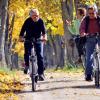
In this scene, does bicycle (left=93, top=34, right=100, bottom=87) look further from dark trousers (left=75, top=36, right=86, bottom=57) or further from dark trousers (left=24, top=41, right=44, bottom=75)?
dark trousers (left=24, top=41, right=44, bottom=75)

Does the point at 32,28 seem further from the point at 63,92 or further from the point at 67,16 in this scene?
the point at 67,16

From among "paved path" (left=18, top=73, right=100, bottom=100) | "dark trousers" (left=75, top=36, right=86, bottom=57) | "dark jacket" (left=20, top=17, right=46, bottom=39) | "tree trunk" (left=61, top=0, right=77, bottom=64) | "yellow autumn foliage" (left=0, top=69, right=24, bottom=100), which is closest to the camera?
"paved path" (left=18, top=73, right=100, bottom=100)

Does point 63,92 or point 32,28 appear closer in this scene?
point 63,92

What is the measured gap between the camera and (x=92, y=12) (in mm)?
13852

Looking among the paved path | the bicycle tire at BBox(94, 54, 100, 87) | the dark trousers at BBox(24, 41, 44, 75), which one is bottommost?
the paved path

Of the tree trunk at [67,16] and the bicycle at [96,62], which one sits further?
the tree trunk at [67,16]

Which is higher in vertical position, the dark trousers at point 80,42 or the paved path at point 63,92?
the dark trousers at point 80,42

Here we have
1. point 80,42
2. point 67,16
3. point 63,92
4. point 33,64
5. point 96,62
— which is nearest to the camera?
point 63,92

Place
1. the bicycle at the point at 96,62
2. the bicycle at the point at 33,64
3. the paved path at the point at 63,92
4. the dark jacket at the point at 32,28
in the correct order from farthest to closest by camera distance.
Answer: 1. the dark jacket at the point at 32,28
2. the bicycle at the point at 96,62
3. the bicycle at the point at 33,64
4. the paved path at the point at 63,92

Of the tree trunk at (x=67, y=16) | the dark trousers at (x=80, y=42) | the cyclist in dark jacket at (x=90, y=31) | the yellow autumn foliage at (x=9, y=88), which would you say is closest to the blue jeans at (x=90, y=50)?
the cyclist in dark jacket at (x=90, y=31)

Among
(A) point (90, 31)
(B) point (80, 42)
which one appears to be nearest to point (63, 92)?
(A) point (90, 31)

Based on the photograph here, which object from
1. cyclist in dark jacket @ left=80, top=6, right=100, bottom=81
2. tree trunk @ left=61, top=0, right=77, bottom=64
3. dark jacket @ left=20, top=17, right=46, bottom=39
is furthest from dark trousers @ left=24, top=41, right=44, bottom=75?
tree trunk @ left=61, top=0, right=77, bottom=64

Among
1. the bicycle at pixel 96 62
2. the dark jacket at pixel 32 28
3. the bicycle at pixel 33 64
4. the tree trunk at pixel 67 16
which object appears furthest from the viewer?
the tree trunk at pixel 67 16

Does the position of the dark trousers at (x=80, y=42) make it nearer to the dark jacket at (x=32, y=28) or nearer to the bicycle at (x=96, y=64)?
the bicycle at (x=96, y=64)
